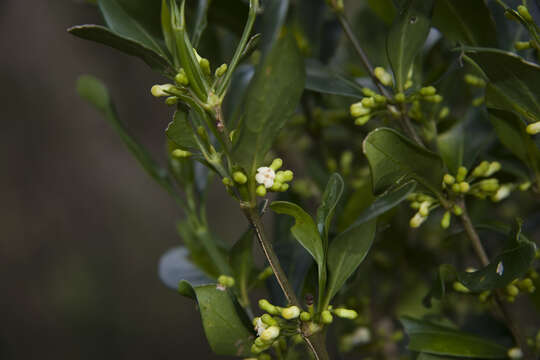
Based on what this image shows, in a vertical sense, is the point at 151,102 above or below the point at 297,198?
below

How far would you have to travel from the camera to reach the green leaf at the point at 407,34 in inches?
19.8

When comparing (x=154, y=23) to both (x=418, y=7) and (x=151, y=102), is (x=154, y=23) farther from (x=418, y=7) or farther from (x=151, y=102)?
(x=151, y=102)

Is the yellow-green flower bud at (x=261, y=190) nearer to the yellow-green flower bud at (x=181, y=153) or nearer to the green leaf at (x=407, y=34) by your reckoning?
the yellow-green flower bud at (x=181, y=153)

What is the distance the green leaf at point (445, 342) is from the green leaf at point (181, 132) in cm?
29

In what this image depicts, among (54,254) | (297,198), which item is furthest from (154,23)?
(54,254)

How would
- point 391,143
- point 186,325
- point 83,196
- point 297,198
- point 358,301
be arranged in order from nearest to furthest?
point 391,143 → point 297,198 → point 358,301 → point 186,325 → point 83,196

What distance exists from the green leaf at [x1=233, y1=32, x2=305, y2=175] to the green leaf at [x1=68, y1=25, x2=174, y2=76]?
4.4 inches

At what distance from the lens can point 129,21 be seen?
550 millimetres

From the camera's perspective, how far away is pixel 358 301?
817 millimetres

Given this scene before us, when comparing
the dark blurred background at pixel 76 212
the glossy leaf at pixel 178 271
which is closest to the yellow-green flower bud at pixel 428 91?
the glossy leaf at pixel 178 271

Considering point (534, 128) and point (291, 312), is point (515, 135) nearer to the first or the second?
point (534, 128)

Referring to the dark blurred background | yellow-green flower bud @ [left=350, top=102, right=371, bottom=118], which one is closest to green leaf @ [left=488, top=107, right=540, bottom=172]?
yellow-green flower bud @ [left=350, top=102, right=371, bottom=118]

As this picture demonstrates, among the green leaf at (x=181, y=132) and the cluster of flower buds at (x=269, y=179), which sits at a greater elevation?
the green leaf at (x=181, y=132)

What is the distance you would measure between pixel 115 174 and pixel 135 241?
490mm
